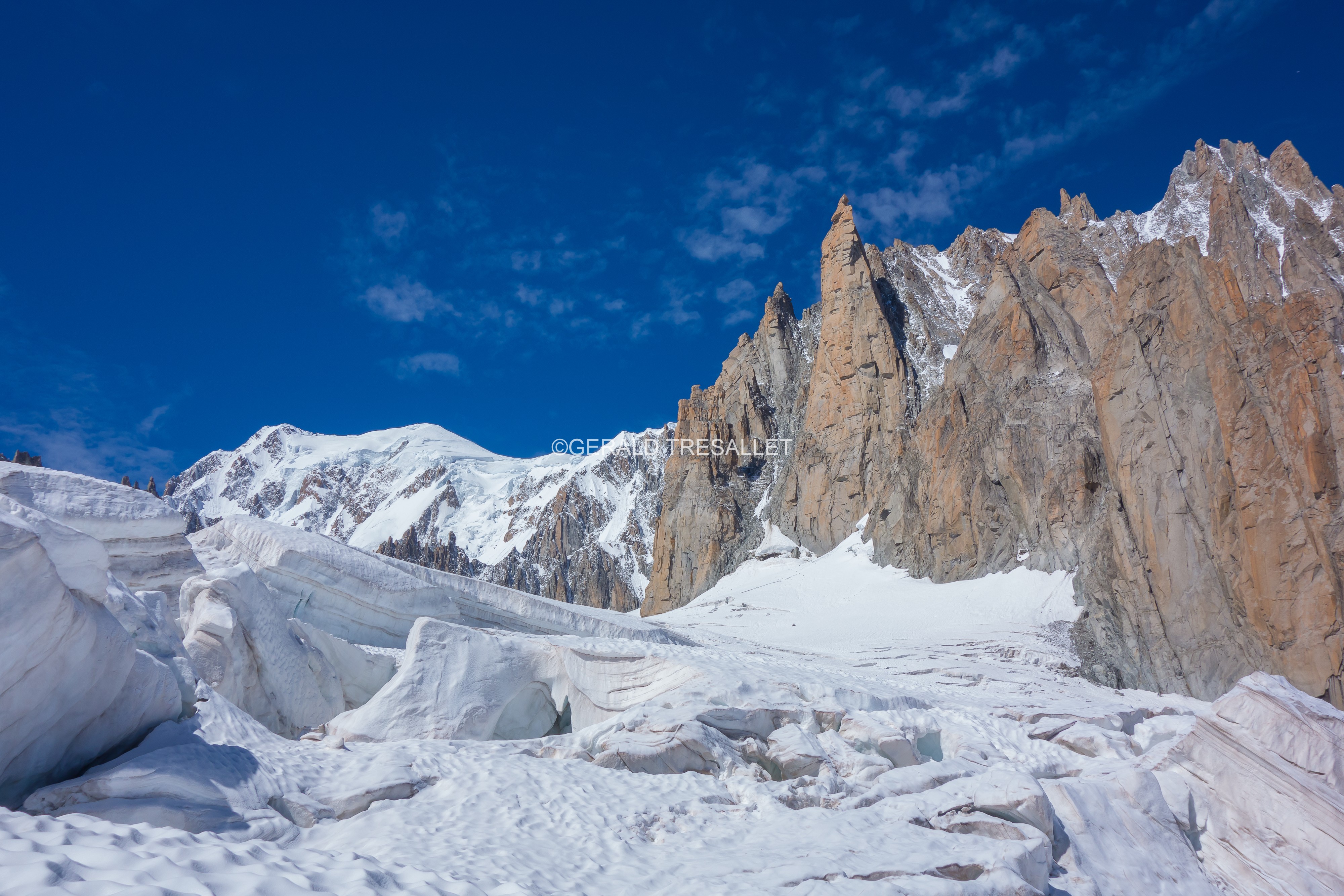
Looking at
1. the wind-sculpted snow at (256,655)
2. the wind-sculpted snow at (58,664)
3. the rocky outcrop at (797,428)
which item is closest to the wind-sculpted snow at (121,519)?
the wind-sculpted snow at (256,655)

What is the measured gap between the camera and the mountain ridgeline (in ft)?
84.1

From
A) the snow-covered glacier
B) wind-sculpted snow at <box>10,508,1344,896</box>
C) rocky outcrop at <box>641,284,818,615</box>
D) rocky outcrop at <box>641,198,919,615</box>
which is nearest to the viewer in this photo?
the snow-covered glacier

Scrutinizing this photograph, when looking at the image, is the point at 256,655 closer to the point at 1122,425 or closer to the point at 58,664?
the point at 58,664

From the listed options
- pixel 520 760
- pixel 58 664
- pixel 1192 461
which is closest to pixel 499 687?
pixel 520 760

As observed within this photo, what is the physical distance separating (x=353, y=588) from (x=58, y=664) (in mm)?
11160

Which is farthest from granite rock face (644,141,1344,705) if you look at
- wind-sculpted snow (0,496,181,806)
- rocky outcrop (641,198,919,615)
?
wind-sculpted snow (0,496,181,806)

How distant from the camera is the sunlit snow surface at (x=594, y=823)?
4.56 metres

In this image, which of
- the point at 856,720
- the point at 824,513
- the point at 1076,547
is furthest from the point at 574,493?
the point at 856,720

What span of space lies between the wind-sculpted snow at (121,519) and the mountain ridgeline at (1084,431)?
30.9m

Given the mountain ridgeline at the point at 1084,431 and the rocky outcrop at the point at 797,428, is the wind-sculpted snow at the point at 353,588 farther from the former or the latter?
the rocky outcrop at the point at 797,428

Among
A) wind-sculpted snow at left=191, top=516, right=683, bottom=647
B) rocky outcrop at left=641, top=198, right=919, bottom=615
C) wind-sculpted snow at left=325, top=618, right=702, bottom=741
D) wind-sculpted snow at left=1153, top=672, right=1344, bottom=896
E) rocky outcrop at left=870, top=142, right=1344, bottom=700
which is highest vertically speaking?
rocky outcrop at left=641, top=198, right=919, bottom=615

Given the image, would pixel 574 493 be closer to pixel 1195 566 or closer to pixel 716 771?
pixel 1195 566

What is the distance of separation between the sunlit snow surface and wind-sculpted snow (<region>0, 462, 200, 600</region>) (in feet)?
15.7

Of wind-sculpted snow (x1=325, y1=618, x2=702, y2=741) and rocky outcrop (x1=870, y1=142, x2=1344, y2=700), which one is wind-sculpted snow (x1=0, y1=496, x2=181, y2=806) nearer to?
wind-sculpted snow (x1=325, y1=618, x2=702, y2=741)
